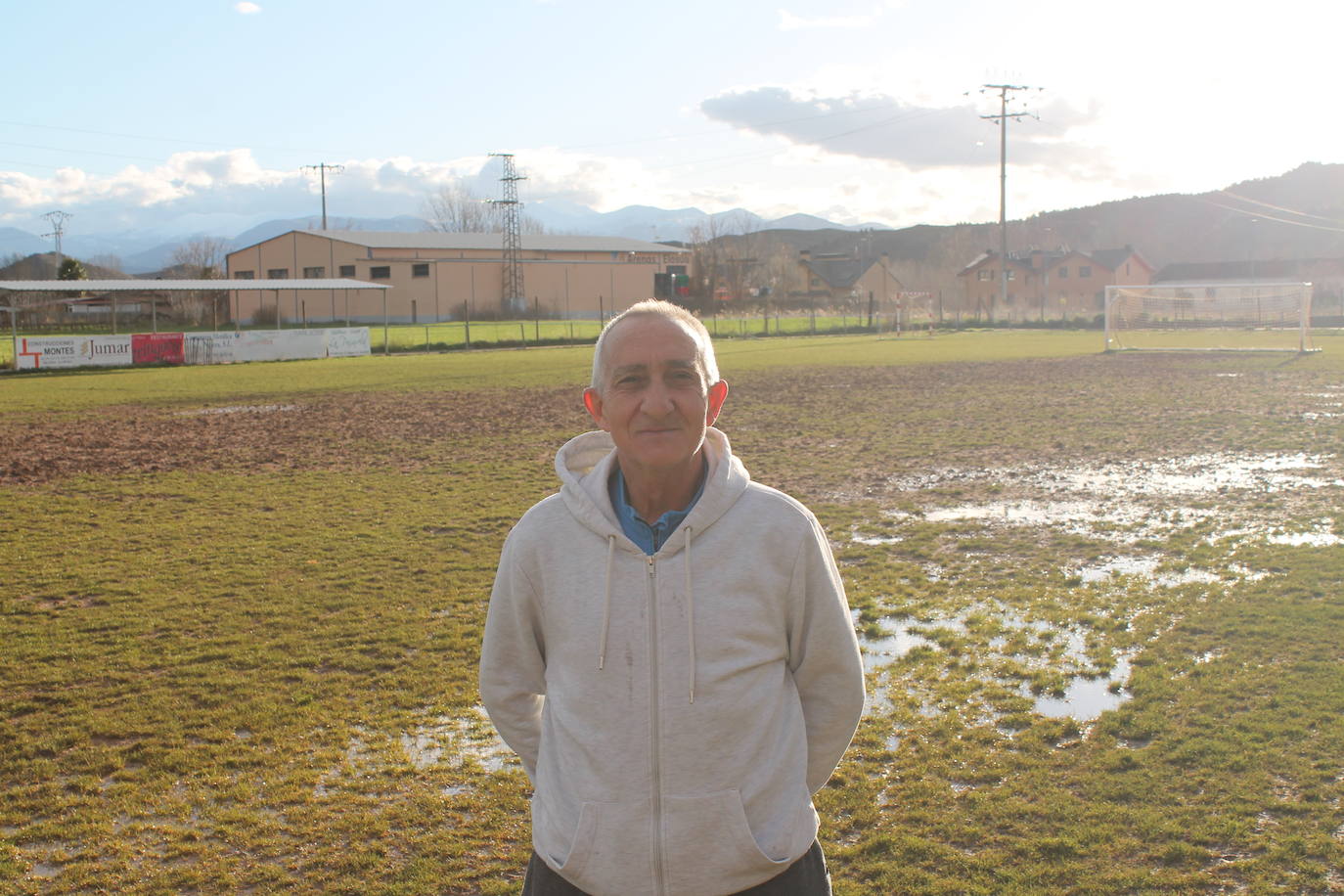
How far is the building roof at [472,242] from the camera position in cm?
7812

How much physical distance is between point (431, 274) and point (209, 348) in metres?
39.5

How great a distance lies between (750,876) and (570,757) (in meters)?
0.40

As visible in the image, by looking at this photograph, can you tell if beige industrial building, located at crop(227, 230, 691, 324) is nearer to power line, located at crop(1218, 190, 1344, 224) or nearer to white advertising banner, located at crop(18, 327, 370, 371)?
white advertising banner, located at crop(18, 327, 370, 371)

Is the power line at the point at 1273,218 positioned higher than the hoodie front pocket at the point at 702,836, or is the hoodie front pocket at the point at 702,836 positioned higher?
the power line at the point at 1273,218

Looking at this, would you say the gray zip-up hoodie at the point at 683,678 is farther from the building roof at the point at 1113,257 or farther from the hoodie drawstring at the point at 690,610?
the building roof at the point at 1113,257

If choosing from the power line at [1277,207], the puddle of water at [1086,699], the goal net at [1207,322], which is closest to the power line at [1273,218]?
the power line at [1277,207]

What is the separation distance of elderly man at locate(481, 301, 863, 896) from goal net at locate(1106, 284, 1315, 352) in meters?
37.5

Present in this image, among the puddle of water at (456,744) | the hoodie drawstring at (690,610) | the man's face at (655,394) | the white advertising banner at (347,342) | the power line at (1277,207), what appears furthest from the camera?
the power line at (1277,207)

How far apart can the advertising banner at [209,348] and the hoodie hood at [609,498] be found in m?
36.5

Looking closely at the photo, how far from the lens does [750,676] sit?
7.23ft

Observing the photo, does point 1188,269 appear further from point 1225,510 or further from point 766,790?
point 766,790

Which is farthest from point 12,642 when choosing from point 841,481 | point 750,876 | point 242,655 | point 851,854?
point 841,481

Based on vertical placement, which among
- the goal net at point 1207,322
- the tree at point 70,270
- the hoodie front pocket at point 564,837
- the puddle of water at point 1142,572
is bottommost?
the puddle of water at point 1142,572

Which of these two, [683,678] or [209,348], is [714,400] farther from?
[209,348]
